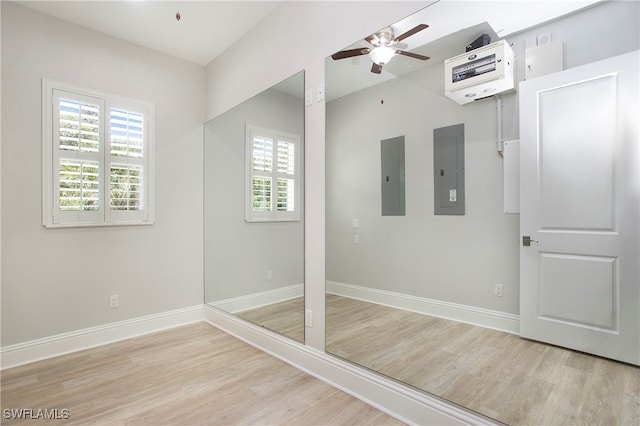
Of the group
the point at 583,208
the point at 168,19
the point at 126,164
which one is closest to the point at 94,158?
the point at 126,164

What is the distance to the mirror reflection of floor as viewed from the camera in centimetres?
248

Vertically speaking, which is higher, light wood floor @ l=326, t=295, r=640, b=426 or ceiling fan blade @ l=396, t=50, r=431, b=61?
ceiling fan blade @ l=396, t=50, r=431, b=61

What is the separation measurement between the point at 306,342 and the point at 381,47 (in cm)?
217

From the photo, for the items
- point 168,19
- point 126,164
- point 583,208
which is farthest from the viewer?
point 126,164

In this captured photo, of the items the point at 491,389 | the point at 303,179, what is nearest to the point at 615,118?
the point at 491,389

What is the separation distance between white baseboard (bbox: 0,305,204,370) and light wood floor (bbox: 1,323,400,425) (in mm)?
93

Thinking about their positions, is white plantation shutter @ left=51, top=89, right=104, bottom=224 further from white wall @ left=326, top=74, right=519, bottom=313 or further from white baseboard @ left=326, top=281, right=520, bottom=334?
white baseboard @ left=326, top=281, right=520, bottom=334

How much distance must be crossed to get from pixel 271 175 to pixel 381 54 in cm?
136

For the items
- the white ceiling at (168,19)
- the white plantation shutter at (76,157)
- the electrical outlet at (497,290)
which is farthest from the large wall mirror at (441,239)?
the white plantation shutter at (76,157)

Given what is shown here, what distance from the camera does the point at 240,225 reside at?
321 cm

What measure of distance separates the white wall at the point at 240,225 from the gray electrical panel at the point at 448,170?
111 centimetres

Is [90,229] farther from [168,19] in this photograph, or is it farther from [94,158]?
[168,19]

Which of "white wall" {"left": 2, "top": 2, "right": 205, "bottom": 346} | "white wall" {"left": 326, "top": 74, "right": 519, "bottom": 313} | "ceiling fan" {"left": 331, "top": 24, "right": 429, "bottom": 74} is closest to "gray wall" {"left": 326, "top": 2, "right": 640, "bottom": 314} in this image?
"white wall" {"left": 326, "top": 74, "right": 519, "bottom": 313}

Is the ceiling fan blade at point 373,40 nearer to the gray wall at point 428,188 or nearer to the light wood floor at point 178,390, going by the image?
the gray wall at point 428,188
